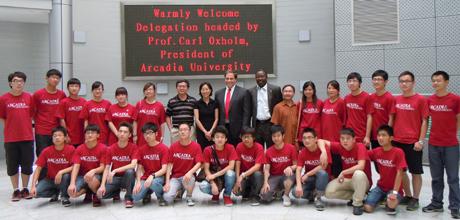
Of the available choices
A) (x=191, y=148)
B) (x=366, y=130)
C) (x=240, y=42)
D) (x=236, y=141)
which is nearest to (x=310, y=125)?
(x=366, y=130)

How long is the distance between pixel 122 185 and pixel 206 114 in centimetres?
160

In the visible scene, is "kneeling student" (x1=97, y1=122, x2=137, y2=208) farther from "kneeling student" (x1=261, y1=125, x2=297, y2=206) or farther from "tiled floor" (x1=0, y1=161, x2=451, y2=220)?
"kneeling student" (x1=261, y1=125, x2=297, y2=206)

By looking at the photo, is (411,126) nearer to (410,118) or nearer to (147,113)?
(410,118)

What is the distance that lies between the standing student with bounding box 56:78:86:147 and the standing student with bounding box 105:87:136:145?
38 cm

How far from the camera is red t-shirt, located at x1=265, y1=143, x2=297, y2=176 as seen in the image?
5.12 meters

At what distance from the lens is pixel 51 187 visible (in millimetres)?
5172

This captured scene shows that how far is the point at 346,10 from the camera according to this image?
25.8 feet

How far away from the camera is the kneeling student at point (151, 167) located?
4.98 metres

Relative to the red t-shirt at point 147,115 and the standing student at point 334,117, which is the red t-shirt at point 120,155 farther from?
the standing student at point 334,117

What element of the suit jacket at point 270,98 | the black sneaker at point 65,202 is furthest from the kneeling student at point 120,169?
the suit jacket at point 270,98

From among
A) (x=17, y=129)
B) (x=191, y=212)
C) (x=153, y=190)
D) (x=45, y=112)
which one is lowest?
(x=191, y=212)

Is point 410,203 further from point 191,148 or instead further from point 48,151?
point 48,151

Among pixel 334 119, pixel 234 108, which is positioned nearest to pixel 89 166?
pixel 234 108

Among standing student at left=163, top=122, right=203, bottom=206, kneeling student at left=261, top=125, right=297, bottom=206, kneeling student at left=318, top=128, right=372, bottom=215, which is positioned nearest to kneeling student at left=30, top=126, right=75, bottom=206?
standing student at left=163, top=122, right=203, bottom=206
